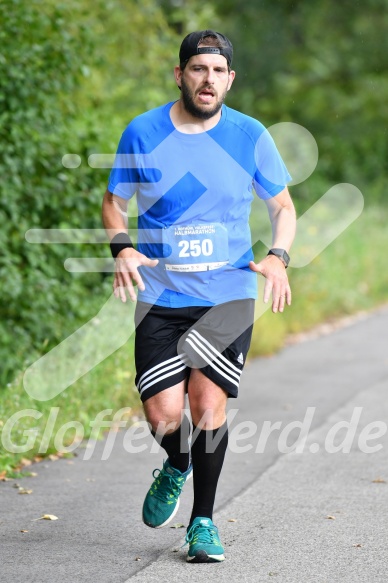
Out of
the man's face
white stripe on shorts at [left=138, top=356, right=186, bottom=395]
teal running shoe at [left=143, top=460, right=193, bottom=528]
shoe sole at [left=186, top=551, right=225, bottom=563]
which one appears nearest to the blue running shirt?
the man's face

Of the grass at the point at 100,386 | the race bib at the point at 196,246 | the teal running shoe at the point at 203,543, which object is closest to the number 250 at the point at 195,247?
the race bib at the point at 196,246

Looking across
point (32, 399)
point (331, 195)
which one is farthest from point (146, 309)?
point (331, 195)

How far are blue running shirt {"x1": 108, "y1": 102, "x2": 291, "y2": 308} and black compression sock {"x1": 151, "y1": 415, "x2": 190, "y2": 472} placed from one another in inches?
22.0

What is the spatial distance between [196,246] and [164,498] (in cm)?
116

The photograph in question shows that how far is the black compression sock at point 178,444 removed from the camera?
Result: 5266mm

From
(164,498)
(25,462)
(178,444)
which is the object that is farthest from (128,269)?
(25,462)

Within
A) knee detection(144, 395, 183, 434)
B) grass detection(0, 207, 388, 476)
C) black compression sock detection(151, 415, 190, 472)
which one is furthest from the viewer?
grass detection(0, 207, 388, 476)

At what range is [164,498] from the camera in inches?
211

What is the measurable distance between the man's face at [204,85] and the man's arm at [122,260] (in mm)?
537

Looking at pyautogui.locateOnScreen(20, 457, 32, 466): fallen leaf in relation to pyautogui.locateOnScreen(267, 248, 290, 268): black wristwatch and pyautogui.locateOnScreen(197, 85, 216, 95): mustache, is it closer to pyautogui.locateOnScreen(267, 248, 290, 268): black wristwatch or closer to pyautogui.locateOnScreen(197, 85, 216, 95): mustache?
pyautogui.locateOnScreen(267, 248, 290, 268): black wristwatch

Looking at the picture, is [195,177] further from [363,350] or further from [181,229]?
[363,350]

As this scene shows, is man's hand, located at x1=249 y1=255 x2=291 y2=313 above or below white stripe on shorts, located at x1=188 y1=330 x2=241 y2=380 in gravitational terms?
above

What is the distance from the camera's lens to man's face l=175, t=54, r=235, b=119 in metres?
5.02

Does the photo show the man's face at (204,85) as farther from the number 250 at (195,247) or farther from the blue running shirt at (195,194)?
the number 250 at (195,247)
